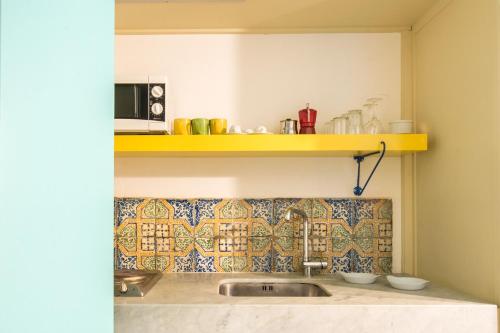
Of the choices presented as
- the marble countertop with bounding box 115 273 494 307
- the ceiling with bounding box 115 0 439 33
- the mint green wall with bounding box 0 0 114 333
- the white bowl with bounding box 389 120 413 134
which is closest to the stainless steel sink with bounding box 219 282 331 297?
the marble countertop with bounding box 115 273 494 307

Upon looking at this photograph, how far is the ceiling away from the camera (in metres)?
1.85

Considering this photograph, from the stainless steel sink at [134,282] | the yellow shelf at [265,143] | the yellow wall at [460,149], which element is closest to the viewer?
the yellow wall at [460,149]

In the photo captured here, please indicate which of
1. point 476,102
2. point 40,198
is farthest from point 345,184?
point 40,198

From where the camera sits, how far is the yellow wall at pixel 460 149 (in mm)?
1461

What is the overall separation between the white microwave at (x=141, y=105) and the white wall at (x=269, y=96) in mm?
302

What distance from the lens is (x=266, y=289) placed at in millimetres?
1965

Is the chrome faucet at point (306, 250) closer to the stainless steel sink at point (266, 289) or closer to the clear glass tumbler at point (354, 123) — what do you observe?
the stainless steel sink at point (266, 289)

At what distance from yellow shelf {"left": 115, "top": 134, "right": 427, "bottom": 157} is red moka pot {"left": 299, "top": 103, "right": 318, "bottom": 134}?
0.50 feet

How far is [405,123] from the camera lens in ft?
6.21

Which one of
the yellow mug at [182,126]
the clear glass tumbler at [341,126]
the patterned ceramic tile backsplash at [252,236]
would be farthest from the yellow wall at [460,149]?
the yellow mug at [182,126]

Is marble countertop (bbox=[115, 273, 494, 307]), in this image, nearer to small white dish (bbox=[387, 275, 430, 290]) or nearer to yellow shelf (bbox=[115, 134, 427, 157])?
small white dish (bbox=[387, 275, 430, 290])

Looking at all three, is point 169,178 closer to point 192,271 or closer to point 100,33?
point 192,271

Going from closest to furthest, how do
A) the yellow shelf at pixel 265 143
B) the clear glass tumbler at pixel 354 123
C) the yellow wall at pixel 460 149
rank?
the yellow wall at pixel 460 149 < the yellow shelf at pixel 265 143 < the clear glass tumbler at pixel 354 123

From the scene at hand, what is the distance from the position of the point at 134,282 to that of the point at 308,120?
111 cm
